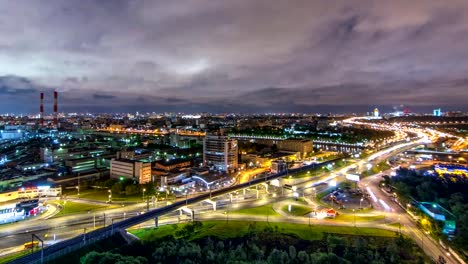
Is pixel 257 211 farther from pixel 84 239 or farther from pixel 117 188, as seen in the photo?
pixel 117 188

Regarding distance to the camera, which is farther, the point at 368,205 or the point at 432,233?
the point at 368,205

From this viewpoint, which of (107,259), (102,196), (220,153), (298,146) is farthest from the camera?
(298,146)

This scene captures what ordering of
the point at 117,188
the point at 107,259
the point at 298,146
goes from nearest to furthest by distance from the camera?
the point at 107,259 < the point at 117,188 < the point at 298,146

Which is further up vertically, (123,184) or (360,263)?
(123,184)

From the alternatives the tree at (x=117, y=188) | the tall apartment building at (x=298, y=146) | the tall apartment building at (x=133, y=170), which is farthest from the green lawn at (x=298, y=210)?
→ the tall apartment building at (x=298, y=146)

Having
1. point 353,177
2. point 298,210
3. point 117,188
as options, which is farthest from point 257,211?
point 117,188

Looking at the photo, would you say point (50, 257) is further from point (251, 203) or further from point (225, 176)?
point (225, 176)

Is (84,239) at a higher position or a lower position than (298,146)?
lower

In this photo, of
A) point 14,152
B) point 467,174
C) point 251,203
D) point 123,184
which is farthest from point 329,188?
point 14,152
